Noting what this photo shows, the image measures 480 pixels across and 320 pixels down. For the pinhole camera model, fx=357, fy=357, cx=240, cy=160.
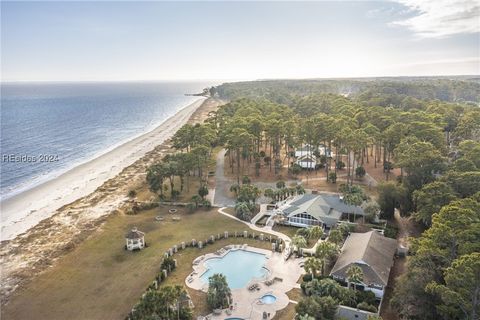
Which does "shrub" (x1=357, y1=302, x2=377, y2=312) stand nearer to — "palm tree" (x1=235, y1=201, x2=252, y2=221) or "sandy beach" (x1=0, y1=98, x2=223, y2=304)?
"palm tree" (x1=235, y1=201, x2=252, y2=221)

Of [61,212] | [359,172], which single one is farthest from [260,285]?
[359,172]

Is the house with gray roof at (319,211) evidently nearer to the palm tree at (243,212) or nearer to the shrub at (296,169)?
the palm tree at (243,212)

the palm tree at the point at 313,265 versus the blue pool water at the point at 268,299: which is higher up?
the palm tree at the point at 313,265

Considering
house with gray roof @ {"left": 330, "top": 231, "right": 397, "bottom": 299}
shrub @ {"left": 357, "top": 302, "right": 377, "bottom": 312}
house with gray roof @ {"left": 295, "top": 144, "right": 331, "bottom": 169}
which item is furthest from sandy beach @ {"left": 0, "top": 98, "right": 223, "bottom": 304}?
shrub @ {"left": 357, "top": 302, "right": 377, "bottom": 312}

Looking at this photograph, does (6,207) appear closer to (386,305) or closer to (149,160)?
(149,160)

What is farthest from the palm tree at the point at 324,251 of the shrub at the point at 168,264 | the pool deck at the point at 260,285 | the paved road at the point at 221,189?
the paved road at the point at 221,189
